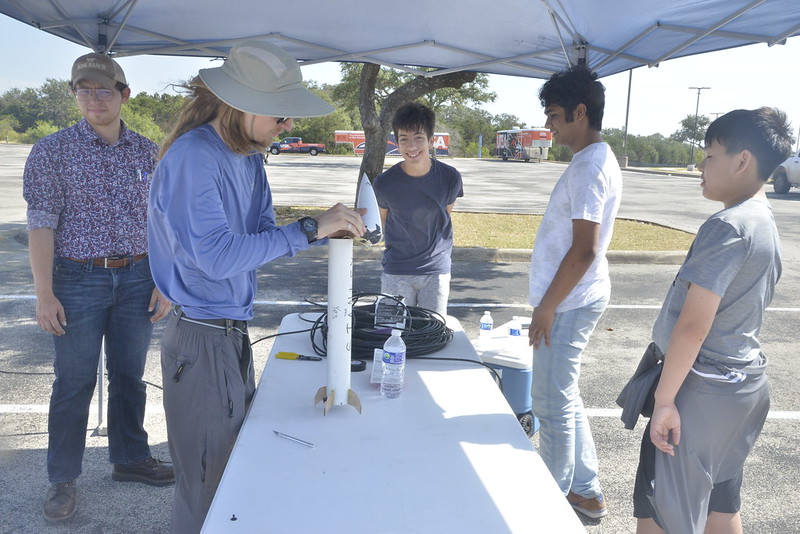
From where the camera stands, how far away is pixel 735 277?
182 centimetres

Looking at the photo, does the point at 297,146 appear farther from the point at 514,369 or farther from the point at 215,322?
the point at 215,322

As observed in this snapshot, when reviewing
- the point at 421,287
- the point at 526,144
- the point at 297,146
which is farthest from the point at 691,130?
the point at 421,287

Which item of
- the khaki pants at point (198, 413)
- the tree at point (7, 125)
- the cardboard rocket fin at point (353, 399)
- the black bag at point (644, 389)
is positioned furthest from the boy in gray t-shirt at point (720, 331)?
the tree at point (7, 125)

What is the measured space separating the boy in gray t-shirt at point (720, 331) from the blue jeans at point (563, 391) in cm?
62

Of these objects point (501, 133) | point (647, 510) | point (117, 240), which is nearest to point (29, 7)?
point (117, 240)

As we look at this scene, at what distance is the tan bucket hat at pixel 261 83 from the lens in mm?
1775

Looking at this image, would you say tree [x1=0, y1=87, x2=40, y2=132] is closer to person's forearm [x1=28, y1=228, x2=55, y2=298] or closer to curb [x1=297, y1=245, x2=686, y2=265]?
curb [x1=297, y1=245, x2=686, y2=265]

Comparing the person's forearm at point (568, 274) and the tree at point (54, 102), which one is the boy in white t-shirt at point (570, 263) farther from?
the tree at point (54, 102)

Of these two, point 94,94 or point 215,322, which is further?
point 94,94

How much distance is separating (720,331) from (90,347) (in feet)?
8.43

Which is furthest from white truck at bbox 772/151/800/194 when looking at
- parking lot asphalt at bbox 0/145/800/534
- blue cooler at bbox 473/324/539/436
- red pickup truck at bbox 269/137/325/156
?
red pickup truck at bbox 269/137/325/156

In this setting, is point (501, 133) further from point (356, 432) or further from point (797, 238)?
point (356, 432)

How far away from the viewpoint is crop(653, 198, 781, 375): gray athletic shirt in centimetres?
178

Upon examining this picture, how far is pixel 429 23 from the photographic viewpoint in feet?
13.2
